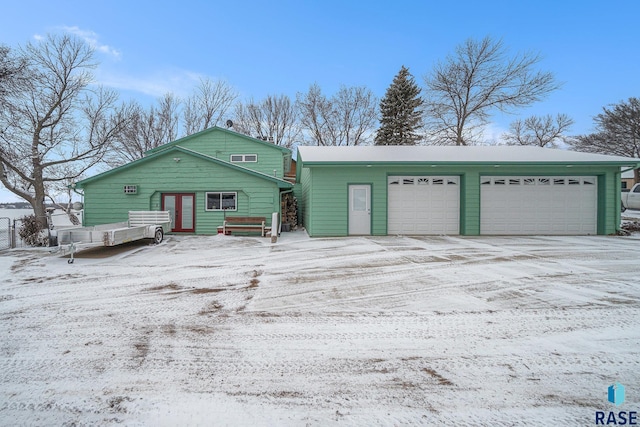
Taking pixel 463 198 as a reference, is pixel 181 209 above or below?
below

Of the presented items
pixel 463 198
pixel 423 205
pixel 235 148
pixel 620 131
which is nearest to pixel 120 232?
pixel 235 148

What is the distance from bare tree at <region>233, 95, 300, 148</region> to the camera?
2953 centimetres

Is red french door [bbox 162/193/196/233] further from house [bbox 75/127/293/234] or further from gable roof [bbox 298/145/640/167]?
gable roof [bbox 298/145/640/167]

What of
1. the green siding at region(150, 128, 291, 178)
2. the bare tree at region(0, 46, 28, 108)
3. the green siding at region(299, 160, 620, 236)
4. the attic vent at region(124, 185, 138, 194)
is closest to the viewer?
the bare tree at region(0, 46, 28, 108)

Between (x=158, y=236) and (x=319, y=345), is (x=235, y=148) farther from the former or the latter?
(x=319, y=345)

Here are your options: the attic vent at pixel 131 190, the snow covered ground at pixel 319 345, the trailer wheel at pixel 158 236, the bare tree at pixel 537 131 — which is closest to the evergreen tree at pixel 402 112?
the bare tree at pixel 537 131

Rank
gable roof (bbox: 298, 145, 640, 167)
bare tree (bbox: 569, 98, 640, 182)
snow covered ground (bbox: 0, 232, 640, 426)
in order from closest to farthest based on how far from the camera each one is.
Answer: snow covered ground (bbox: 0, 232, 640, 426)
gable roof (bbox: 298, 145, 640, 167)
bare tree (bbox: 569, 98, 640, 182)

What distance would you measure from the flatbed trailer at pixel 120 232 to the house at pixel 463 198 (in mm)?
5660

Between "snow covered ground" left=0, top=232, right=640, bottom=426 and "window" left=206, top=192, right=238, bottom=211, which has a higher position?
"window" left=206, top=192, right=238, bottom=211

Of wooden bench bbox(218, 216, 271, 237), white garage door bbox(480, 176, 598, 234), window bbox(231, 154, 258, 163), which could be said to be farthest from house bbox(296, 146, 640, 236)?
window bbox(231, 154, 258, 163)

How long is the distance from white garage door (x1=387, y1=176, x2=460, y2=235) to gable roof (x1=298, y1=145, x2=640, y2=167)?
0.89 metres

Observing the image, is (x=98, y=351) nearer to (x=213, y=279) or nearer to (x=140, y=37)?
(x=213, y=279)

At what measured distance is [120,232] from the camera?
844 cm

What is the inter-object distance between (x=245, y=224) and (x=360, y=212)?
479 centimetres
